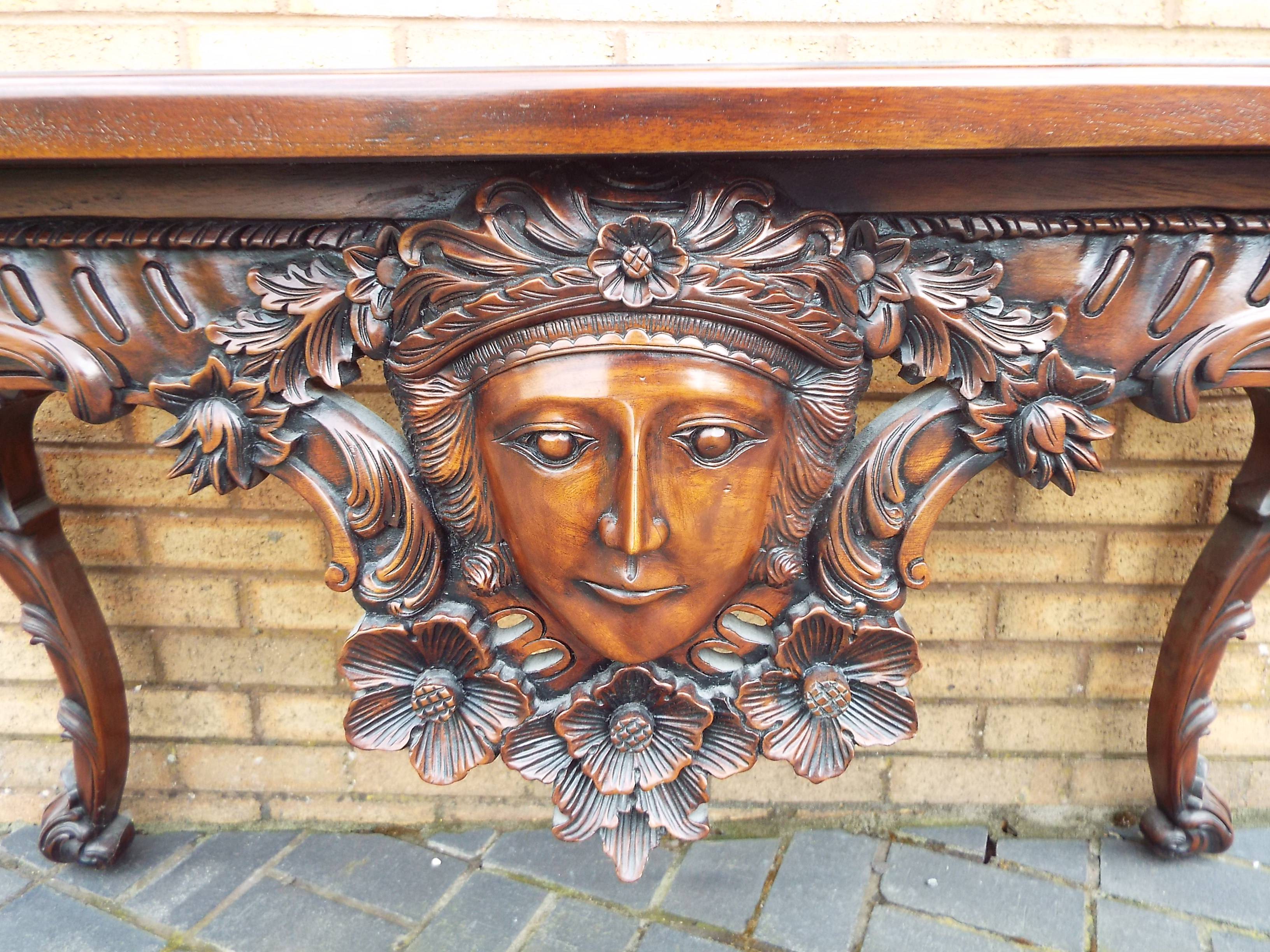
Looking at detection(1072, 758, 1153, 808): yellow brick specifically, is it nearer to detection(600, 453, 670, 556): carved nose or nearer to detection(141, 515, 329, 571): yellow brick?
detection(600, 453, 670, 556): carved nose

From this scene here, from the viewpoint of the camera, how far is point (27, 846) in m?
1.56

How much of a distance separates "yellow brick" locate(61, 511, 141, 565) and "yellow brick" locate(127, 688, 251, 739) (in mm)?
267

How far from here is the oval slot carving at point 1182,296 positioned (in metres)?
0.91

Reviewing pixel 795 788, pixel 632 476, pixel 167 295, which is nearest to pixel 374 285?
pixel 167 295

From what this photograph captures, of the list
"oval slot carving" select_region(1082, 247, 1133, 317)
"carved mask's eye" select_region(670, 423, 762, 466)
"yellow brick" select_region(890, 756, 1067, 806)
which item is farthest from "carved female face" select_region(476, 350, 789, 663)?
"yellow brick" select_region(890, 756, 1067, 806)

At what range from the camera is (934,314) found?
3.01ft

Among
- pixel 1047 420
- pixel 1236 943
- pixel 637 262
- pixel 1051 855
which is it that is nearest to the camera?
pixel 637 262

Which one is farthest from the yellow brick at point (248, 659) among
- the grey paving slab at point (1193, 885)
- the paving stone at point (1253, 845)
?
the paving stone at point (1253, 845)

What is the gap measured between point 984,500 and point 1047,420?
0.55 metres

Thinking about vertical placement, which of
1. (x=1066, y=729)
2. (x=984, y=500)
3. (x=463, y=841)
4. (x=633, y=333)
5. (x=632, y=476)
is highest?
(x=633, y=333)

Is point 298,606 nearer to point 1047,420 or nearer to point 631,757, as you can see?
point 631,757

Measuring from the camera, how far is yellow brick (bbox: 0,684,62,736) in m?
1.60

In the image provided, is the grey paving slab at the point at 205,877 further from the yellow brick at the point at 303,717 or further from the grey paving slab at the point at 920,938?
the grey paving slab at the point at 920,938

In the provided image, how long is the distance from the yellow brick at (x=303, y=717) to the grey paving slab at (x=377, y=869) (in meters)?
0.19
